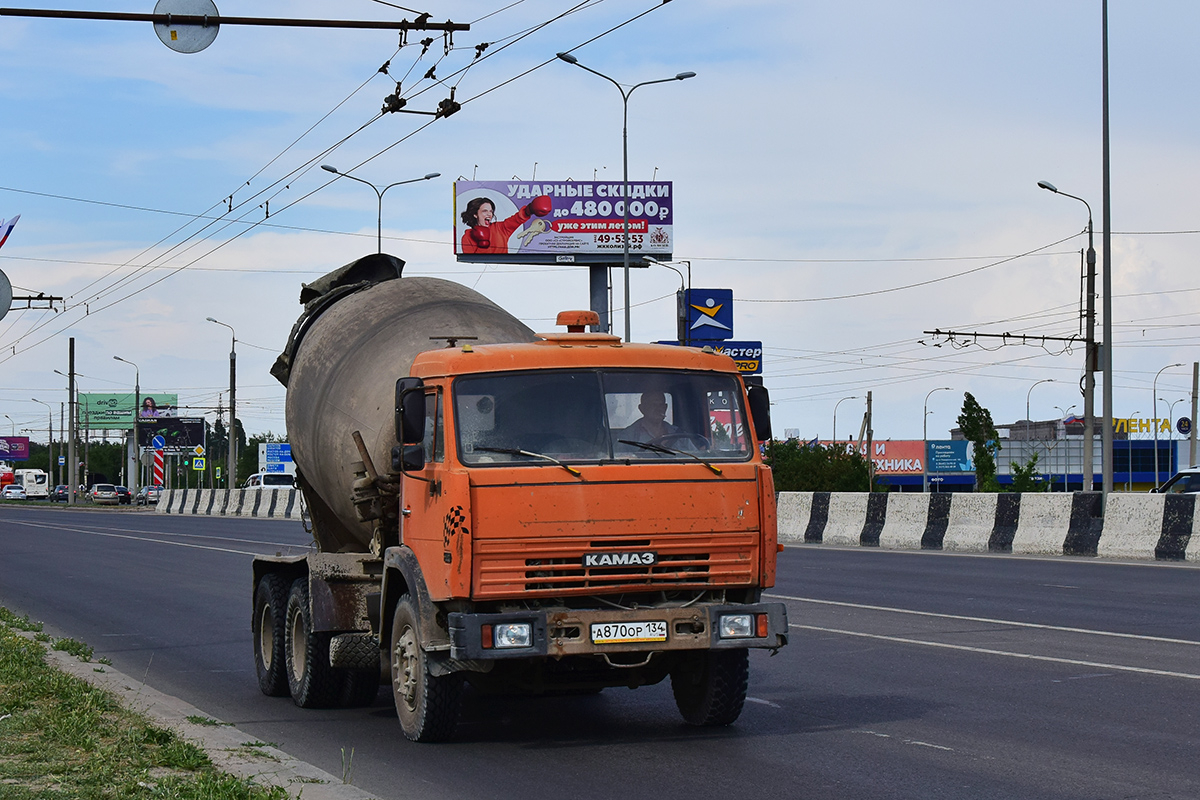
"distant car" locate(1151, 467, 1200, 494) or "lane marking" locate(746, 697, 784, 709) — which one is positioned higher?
"distant car" locate(1151, 467, 1200, 494)

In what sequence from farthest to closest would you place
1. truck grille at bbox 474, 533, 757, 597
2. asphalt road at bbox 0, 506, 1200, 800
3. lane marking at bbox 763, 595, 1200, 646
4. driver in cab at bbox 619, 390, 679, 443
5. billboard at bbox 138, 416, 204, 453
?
billboard at bbox 138, 416, 204, 453 → lane marking at bbox 763, 595, 1200, 646 → driver in cab at bbox 619, 390, 679, 443 → truck grille at bbox 474, 533, 757, 597 → asphalt road at bbox 0, 506, 1200, 800

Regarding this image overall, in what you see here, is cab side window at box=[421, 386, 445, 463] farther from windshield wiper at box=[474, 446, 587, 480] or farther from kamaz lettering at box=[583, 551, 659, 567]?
kamaz lettering at box=[583, 551, 659, 567]

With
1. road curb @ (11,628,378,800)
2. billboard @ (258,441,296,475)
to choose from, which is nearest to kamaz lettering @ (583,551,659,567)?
Answer: road curb @ (11,628,378,800)

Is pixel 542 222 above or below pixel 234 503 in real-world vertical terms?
above

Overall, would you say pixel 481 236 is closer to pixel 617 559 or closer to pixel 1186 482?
pixel 1186 482

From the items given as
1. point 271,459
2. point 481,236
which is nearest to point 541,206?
point 481,236

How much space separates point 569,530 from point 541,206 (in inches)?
2378

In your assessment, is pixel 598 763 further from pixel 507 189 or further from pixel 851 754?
pixel 507 189

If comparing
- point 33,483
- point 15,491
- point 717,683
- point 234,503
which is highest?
point 717,683

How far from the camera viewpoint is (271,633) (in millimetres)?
10953

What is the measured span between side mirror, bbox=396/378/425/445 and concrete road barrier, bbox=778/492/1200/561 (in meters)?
16.2

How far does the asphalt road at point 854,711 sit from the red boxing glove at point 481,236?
49.8 metres

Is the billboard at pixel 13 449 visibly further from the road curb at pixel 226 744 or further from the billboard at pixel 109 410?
the road curb at pixel 226 744

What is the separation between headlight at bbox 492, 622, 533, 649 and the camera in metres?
7.60
